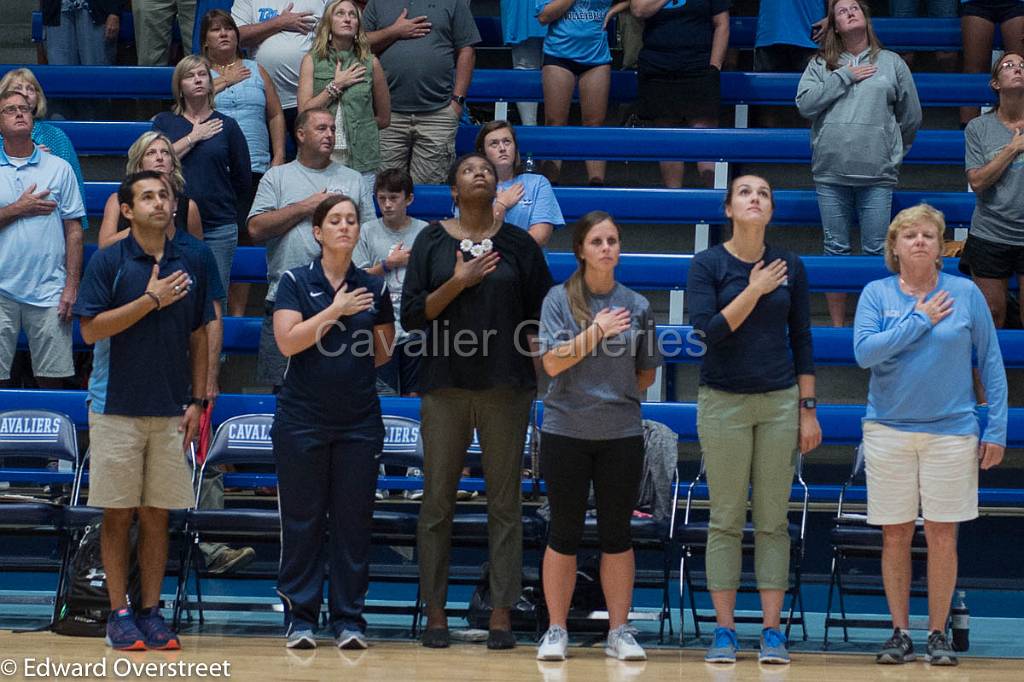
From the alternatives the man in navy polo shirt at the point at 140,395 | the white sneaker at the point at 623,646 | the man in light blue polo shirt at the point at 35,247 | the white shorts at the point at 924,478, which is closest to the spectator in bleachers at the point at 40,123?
the man in light blue polo shirt at the point at 35,247

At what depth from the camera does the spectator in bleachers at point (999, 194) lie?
20.7 feet

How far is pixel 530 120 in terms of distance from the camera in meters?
7.91

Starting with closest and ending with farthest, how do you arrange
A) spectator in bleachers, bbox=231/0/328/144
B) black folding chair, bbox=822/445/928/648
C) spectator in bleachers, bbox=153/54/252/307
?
black folding chair, bbox=822/445/928/648
spectator in bleachers, bbox=153/54/252/307
spectator in bleachers, bbox=231/0/328/144

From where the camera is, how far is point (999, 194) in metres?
6.35

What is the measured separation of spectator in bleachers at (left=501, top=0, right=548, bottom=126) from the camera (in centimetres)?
760

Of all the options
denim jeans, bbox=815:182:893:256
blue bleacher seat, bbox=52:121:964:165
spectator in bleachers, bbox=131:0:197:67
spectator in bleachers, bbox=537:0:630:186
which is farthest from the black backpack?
spectator in bleachers, bbox=131:0:197:67

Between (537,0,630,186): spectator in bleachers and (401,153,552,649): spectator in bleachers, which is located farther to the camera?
(537,0,630,186): spectator in bleachers

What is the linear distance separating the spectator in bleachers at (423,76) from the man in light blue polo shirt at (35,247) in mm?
1631

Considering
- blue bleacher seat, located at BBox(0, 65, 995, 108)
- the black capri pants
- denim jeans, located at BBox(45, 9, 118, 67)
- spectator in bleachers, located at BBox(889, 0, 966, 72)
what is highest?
spectator in bleachers, located at BBox(889, 0, 966, 72)

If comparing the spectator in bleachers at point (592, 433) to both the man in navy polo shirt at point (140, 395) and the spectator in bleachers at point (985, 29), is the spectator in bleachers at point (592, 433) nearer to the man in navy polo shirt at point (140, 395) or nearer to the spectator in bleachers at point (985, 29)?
the man in navy polo shirt at point (140, 395)

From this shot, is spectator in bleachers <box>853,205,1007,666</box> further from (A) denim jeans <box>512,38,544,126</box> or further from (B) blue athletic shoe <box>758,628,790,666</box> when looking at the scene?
(A) denim jeans <box>512,38,544,126</box>

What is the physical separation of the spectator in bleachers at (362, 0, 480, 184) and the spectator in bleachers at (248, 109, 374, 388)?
0.88 metres

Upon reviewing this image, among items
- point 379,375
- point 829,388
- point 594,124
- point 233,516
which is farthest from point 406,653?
point 594,124

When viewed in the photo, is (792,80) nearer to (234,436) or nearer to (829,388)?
(829,388)
